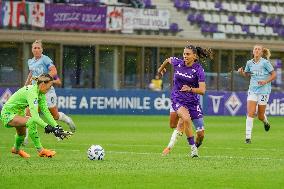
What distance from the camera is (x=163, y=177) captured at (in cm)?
1328

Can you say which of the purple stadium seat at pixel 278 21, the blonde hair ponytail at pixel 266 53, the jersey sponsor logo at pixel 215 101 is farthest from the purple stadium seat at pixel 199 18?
the blonde hair ponytail at pixel 266 53

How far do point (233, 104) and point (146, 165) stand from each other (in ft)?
93.6

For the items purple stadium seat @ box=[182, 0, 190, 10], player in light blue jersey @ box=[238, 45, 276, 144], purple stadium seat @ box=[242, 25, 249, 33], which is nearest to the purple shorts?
player in light blue jersey @ box=[238, 45, 276, 144]

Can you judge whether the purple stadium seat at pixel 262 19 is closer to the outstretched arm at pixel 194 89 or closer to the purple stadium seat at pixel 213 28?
the purple stadium seat at pixel 213 28

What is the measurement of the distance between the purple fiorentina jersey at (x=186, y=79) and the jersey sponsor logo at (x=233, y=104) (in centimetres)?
2564

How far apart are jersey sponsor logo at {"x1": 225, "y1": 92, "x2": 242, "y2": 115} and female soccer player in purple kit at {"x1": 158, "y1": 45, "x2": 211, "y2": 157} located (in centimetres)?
2557

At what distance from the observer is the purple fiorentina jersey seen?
57.8ft

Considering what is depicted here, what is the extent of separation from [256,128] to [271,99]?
38.0 feet

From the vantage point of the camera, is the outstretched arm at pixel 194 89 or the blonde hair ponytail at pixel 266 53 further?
the blonde hair ponytail at pixel 266 53

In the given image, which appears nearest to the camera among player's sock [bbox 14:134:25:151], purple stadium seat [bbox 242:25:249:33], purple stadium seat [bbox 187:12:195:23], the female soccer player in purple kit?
player's sock [bbox 14:134:25:151]

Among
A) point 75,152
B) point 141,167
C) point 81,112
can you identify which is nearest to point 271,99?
point 81,112

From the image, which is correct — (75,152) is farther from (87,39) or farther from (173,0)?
(173,0)

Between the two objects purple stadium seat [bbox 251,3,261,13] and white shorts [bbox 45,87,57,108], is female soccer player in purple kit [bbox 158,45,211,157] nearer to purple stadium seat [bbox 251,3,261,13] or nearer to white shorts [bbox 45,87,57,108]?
white shorts [bbox 45,87,57,108]

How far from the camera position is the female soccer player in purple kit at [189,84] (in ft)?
57.4
